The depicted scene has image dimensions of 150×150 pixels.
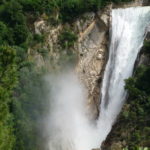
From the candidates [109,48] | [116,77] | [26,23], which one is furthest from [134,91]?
[26,23]

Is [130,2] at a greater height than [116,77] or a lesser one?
greater

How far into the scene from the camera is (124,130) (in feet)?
73.9

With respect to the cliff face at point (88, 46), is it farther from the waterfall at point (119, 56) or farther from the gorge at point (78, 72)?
the waterfall at point (119, 56)

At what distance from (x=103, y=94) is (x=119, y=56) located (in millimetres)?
3569

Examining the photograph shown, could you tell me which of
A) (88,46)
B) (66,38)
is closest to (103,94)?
(88,46)

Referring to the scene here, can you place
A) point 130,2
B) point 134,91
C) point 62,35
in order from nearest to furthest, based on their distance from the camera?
point 134,91, point 62,35, point 130,2

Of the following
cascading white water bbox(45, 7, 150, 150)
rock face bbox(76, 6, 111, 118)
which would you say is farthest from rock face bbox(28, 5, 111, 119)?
cascading white water bbox(45, 7, 150, 150)

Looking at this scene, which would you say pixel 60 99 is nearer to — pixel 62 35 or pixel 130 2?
pixel 62 35

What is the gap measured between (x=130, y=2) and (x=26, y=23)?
10060mm

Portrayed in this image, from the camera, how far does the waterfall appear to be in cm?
2767

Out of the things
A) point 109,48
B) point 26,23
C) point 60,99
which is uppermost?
point 26,23

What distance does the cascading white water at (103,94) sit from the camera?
26.4 m

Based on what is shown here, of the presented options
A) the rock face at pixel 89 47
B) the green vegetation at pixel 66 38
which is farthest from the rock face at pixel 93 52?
the green vegetation at pixel 66 38

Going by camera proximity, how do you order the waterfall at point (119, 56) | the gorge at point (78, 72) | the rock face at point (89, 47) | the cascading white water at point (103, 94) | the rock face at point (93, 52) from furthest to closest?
the rock face at point (93, 52)
the rock face at point (89, 47)
the waterfall at point (119, 56)
the cascading white water at point (103, 94)
the gorge at point (78, 72)
